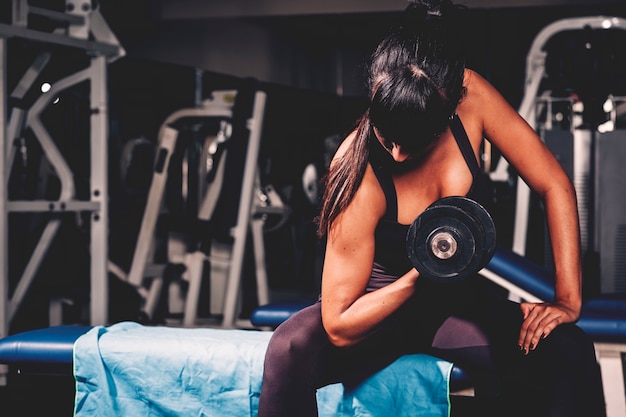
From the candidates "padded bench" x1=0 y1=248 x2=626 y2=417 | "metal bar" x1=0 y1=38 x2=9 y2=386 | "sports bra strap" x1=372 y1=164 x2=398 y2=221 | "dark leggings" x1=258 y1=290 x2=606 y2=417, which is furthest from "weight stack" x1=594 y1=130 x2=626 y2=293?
"metal bar" x1=0 y1=38 x2=9 y2=386

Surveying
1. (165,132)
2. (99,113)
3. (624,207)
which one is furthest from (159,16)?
(624,207)

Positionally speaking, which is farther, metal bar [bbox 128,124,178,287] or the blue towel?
metal bar [bbox 128,124,178,287]

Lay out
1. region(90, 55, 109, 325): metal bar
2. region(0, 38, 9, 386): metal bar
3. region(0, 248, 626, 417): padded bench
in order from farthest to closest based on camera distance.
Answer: region(90, 55, 109, 325): metal bar, region(0, 38, 9, 386): metal bar, region(0, 248, 626, 417): padded bench

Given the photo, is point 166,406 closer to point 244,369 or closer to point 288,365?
point 244,369

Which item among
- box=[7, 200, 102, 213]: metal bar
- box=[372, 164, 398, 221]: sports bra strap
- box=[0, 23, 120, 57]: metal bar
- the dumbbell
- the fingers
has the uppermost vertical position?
box=[0, 23, 120, 57]: metal bar

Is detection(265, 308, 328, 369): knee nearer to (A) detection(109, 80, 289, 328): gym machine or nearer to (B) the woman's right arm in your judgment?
(B) the woman's right arm

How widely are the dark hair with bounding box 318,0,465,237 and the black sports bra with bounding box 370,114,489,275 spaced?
5 centimetres

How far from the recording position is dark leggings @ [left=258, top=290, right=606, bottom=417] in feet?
4.75

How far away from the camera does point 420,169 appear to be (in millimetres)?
1578

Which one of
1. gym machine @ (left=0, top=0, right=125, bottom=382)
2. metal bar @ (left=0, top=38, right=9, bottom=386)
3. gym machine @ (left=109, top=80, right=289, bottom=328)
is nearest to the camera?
metal bar @ (left=0, top=38, right=9, bottom=386)

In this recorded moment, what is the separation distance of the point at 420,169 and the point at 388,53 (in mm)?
262

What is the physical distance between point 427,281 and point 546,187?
1.19ft

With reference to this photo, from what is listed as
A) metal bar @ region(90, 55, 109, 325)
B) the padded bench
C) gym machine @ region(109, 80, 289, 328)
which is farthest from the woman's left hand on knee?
gym machine @ region(109, 80, 289, 328)

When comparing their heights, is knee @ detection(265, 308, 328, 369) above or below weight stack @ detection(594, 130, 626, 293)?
below
